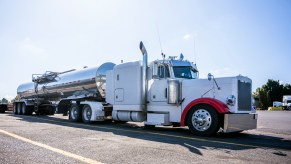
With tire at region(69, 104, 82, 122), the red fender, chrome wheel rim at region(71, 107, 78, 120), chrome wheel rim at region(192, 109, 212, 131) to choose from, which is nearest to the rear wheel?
Answer: tire at region(69, 104, 82, 122)

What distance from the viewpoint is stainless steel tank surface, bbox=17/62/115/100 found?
1407 centimetres

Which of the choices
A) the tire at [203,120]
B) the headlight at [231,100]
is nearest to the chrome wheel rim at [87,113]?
the tire at [203,120]

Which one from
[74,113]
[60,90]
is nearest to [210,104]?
[74,113]

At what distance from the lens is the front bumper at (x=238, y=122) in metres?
8.12

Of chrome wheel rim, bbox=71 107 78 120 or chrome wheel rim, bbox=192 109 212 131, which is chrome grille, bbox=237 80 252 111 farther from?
chrome wheel rim, bbox=71 107 78 120

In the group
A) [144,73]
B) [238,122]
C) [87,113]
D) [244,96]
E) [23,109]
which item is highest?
[144,73]

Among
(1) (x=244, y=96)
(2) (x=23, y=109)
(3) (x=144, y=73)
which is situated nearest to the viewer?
(1) (x=244, y=96)

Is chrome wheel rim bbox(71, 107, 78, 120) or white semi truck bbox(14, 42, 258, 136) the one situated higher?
white semi truck bbox(14, 42, 258, 136)

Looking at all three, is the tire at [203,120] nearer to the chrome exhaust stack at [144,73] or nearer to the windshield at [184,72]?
the windshield at [184,72]

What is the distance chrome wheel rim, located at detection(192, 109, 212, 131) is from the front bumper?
22.4 inches

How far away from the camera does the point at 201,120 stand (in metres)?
8.68

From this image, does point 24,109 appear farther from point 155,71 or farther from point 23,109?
point 155,71

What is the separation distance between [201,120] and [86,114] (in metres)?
7.05

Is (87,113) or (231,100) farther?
(87,113)
